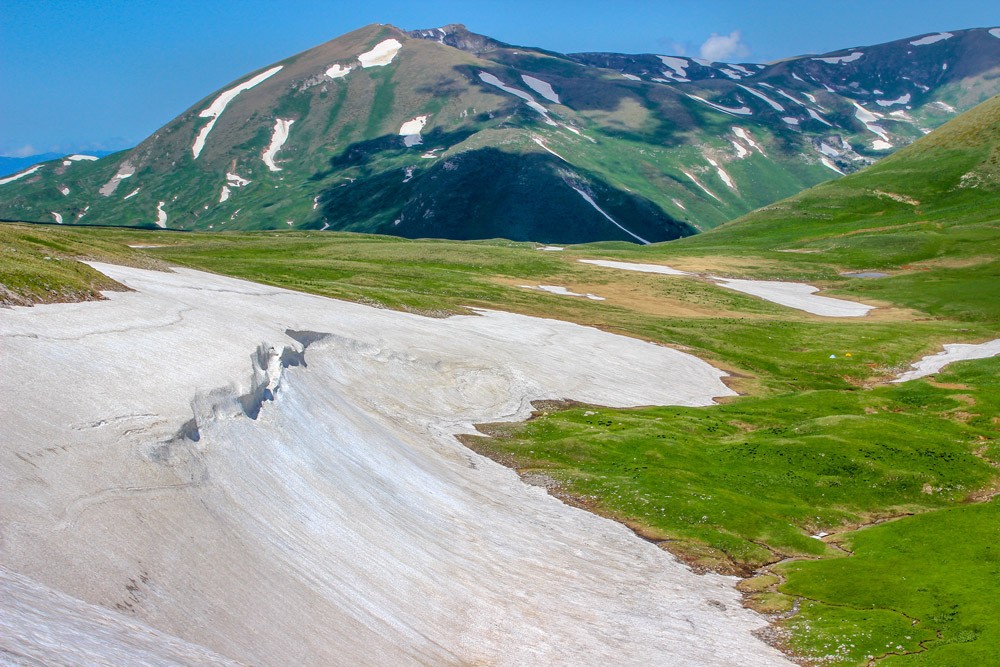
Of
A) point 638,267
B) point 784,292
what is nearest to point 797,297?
point 784,292

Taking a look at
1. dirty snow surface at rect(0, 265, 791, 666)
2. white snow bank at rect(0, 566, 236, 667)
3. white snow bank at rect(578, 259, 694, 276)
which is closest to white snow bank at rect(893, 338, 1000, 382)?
dirty snow surface at rect(0, 265, 791, 666)

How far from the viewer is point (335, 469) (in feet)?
123

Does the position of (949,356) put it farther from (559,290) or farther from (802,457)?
(559,290)

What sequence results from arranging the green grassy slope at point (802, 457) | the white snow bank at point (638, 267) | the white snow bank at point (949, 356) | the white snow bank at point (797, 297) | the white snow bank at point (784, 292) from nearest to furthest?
the green grassy slope at point (802, 457)
the white snow bank at point (949, 356)
the white snow bank at point (797, 297)
the white snow bank at point (784, 292)
the white snow bank at point (638, 267)

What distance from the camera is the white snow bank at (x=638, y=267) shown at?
559 feet

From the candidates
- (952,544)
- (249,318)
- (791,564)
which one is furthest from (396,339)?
(952,544)

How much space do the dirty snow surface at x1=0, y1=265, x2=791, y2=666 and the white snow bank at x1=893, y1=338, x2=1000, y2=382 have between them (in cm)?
6534

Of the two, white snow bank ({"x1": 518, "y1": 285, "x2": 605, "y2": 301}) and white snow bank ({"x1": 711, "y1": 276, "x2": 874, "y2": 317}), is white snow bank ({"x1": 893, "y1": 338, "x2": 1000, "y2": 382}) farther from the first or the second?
white snow bank ({"x1": 518, "y1": 285, "x2": 605, "y2": 301})

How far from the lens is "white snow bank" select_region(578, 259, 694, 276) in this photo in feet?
559

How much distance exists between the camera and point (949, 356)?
101 m

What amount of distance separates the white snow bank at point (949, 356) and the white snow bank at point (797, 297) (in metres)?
27.3

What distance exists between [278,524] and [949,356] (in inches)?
3779

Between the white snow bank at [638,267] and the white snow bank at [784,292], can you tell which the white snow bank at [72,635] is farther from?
the white snow bank at [638,267]

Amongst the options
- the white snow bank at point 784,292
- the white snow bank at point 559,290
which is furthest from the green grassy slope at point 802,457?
the white snow bank at point 784,292
